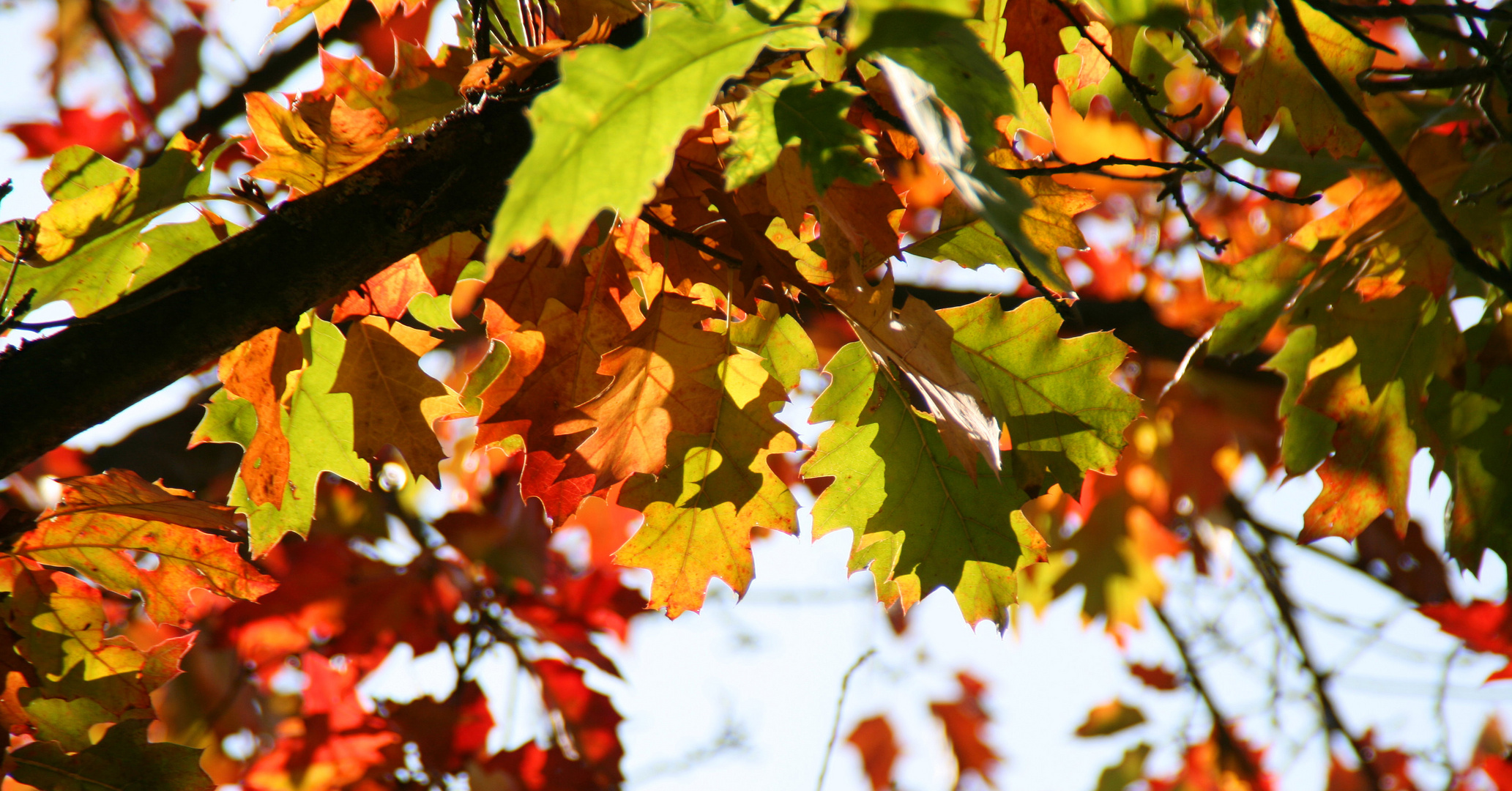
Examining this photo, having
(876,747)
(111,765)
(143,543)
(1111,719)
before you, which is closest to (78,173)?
(143,543)

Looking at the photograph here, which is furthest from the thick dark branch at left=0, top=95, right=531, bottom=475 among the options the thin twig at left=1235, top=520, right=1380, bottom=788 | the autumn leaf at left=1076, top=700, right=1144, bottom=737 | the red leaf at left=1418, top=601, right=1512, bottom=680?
the autumn leaf at left=1076, top=700, right=1144, bottom=737

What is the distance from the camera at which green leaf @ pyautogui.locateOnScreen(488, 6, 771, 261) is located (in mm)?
483

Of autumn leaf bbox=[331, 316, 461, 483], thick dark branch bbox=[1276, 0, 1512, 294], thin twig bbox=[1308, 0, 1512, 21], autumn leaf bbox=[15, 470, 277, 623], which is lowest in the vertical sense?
autumn leaf bbox=[15, 470, 277, 623]

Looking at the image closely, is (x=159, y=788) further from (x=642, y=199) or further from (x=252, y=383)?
(x=642, y=199)

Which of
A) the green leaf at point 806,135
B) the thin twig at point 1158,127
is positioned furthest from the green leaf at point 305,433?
the thin twig at point 1158,127

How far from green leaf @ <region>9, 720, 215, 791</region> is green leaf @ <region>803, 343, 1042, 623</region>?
766mm

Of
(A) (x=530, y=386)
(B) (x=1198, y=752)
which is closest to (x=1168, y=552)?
(B) (x=1198, y=752)

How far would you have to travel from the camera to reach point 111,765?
2.98 feet

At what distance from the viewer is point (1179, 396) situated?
251 cm

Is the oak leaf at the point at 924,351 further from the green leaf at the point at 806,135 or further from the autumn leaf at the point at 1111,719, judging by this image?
the autumn leaf at the point at 1111,719

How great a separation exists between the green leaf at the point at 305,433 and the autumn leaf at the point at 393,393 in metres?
0.01

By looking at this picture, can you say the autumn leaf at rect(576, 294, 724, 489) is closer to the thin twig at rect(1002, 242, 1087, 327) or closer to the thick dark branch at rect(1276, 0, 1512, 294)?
the thin twig at rect(1002, 242, 1087, 327)

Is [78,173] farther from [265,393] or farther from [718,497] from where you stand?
[718,497]

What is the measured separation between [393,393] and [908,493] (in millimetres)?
643
